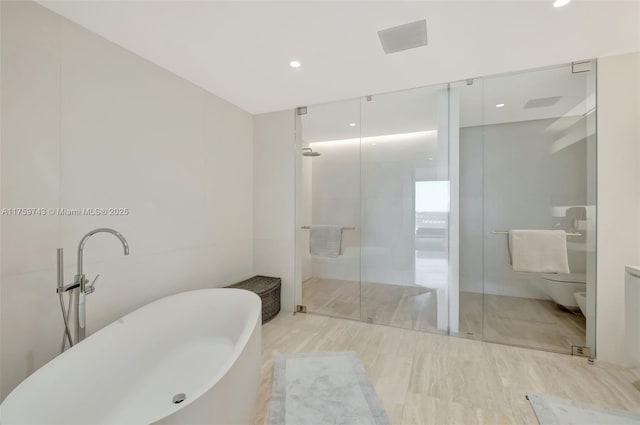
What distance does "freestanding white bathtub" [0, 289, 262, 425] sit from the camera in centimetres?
104

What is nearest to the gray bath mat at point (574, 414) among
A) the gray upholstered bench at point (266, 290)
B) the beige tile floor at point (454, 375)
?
the beige tile floor at point (454, 375)

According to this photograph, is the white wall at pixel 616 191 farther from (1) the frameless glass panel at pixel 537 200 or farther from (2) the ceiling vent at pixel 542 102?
(2) the ceiling vent at pixel 542 102

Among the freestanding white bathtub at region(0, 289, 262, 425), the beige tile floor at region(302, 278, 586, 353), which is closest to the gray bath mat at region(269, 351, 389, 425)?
the freestanding white bathtub at region(0, 289, 262, 425)

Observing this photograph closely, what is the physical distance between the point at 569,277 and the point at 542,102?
1609mm

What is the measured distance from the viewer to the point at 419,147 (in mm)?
2658

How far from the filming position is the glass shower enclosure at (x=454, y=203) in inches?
88.7

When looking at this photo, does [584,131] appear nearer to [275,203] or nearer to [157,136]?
[275,203]

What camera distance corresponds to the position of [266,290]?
277 cm

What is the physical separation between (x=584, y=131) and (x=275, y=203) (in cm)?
300

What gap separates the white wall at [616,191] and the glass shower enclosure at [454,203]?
73 millimetres

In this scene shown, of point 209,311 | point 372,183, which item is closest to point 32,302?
point 209,311

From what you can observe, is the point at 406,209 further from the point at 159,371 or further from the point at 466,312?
the point at 159,371

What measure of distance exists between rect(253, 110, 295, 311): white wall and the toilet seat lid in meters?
2.59

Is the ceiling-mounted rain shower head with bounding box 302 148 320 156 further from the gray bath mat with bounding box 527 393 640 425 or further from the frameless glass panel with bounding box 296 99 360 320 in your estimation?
the gray bath mat with bounding box 527 393 640 425
